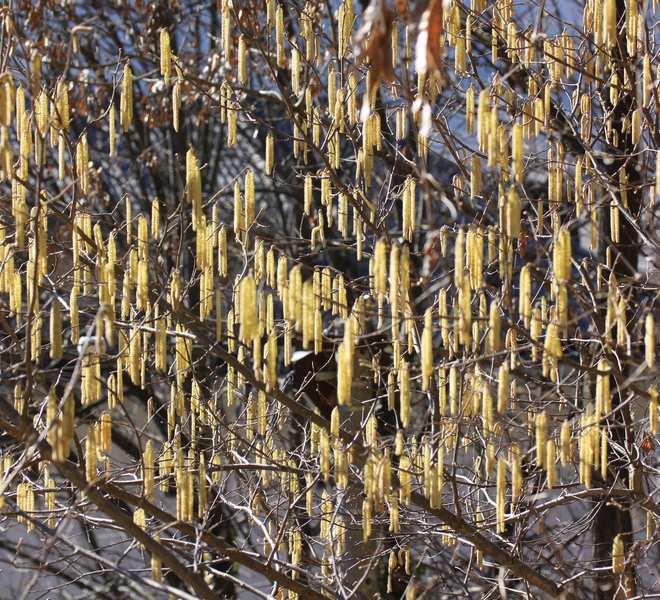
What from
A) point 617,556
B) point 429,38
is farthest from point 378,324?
point 429,38

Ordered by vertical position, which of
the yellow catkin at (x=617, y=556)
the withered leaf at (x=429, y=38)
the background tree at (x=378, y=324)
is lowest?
A: the yellow catkin at (x=617, y=556)

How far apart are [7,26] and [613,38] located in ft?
6.19

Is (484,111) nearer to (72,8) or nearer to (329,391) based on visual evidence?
A: (329,391)

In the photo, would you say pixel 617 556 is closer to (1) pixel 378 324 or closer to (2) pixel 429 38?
(1) pixel 378 324

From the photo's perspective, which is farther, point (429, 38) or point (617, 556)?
point (617, 556)

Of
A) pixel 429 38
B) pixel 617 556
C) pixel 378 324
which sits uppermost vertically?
pixel 429 38

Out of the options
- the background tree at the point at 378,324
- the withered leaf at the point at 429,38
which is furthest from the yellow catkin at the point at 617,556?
the withered leaf at the point at 429,38

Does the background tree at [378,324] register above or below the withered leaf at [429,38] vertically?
below

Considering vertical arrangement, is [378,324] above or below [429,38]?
below

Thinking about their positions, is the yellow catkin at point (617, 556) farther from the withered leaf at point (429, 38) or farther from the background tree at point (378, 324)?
the withered leaf at point (429, 38)

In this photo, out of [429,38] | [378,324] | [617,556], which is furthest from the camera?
[378,324]

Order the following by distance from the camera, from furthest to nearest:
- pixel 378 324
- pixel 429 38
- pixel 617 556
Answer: pixel 378 324 → pixel 617 556 → pixel 429 38

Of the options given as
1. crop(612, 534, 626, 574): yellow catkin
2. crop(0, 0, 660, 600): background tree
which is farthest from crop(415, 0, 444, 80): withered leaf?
crop(612, 534, 626, 574): yellow catkin

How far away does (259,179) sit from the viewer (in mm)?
8859
